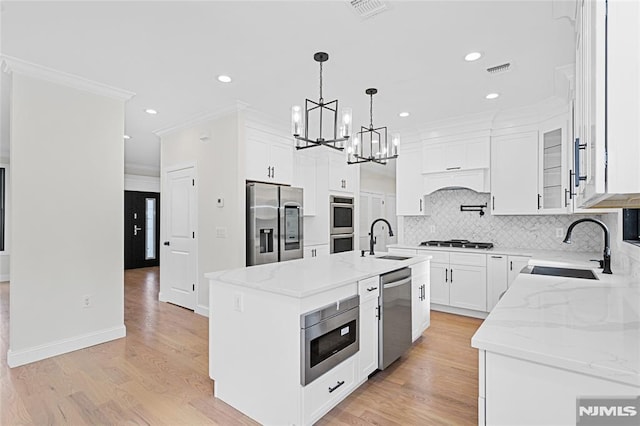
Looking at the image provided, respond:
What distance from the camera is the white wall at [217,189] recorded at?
4.07 meters

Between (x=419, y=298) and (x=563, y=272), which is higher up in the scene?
(x=563, y=272)

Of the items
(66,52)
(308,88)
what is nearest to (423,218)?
(308,88)

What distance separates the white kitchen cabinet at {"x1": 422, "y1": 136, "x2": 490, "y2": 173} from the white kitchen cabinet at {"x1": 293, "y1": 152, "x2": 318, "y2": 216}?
5.98 ft

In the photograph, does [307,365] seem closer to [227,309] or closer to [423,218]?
[227,309]

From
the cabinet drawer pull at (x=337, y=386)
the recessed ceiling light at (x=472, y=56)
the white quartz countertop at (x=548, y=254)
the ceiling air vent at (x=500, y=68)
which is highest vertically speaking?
the recessed ceiling light at (x=472, y=56)

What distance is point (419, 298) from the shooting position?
3365 mm

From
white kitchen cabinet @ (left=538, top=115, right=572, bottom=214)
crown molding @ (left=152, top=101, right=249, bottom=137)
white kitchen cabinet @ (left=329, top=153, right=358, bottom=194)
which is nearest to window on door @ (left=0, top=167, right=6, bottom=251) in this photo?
crown molding @ (left=152, top=101, right=249, bottom=137)

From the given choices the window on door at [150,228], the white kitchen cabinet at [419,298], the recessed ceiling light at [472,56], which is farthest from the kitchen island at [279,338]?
the window on door at [150,228]

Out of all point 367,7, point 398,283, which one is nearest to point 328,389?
point 398,283

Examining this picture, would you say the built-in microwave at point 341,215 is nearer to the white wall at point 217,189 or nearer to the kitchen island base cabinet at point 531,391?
the white wall at point 217,189

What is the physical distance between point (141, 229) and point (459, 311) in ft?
25.5

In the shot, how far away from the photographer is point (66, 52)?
2.73 m

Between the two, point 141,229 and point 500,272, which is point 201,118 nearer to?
point 500,272

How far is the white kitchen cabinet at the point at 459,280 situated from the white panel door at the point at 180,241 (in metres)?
3.40
